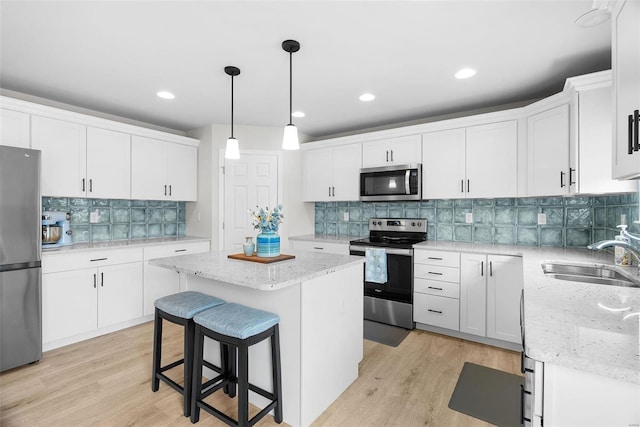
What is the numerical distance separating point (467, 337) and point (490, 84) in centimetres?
240

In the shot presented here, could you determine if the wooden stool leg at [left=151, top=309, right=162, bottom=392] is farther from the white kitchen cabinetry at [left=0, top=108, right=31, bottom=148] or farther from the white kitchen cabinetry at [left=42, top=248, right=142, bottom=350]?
the white kitchen cabinetry at [left=0, top=108, right=31, bottom=148]

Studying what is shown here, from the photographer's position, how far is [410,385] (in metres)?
2.25

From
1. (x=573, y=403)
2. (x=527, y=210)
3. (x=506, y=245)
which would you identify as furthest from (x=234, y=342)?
(x=527, y=210)

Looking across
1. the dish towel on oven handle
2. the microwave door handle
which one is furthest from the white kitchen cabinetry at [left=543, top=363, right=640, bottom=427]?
the microwave door handle

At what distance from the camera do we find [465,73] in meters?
2.54

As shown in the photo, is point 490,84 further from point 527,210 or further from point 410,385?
point 410,385

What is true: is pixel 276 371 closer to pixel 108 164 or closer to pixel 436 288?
pixel 436 288

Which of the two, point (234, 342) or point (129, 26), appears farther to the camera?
point (129, 26)

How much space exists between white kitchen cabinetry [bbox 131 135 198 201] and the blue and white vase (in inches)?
88.3

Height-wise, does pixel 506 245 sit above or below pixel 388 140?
below

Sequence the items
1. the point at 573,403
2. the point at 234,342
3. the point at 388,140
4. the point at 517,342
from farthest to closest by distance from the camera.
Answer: the point at 388,140, the point at 517,342, the point at 234,342, the point at 573,403

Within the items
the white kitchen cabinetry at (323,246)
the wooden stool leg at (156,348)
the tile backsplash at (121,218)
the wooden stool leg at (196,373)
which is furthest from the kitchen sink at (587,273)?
the tile backsplash at (121,218)

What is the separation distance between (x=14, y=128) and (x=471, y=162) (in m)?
4.29

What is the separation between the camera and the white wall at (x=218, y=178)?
4066mm
